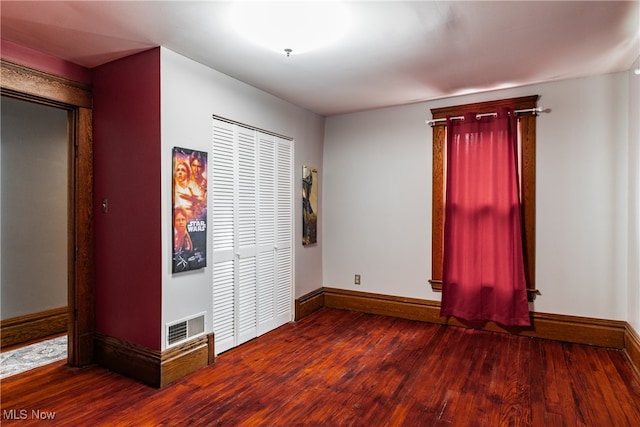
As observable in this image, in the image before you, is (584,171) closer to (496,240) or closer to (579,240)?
(579,240)

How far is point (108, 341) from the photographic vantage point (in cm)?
299

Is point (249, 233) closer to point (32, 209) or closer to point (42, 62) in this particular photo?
point (42, 62)

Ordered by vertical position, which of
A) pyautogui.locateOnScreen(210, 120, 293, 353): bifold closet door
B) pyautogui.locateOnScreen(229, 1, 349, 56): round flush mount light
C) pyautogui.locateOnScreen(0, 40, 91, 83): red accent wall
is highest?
pyautogui.locateOnScreen(229, 1, 349, 56): round flush mount light

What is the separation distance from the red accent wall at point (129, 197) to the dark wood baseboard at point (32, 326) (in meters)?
1.05

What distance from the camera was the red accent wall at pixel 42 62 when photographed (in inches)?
102

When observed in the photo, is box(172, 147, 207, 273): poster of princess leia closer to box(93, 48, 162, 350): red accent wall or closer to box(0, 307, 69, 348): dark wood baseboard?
box(93, 48, 162, 350): red accent wall

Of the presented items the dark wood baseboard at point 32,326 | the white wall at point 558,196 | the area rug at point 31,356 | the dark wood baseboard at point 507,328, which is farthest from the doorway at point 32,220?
the white wall at point 558,196

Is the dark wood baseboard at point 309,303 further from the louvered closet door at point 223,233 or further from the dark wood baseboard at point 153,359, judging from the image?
the dark wood baseboard at point 153,359

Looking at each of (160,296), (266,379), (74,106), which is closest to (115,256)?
(160,296)

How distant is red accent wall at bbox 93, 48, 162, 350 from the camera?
2736 mm

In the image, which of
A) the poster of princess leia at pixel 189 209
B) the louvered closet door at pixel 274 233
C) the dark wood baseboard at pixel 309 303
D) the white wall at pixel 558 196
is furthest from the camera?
the dark wood baseboard at pixel 309 303

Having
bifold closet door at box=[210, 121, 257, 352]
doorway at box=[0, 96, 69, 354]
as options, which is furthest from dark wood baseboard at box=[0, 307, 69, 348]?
bifold closet door at box=[210, 121, 257, 352]

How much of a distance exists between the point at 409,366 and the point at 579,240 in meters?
2.06

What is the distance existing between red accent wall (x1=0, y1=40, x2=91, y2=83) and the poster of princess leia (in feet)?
3.69
